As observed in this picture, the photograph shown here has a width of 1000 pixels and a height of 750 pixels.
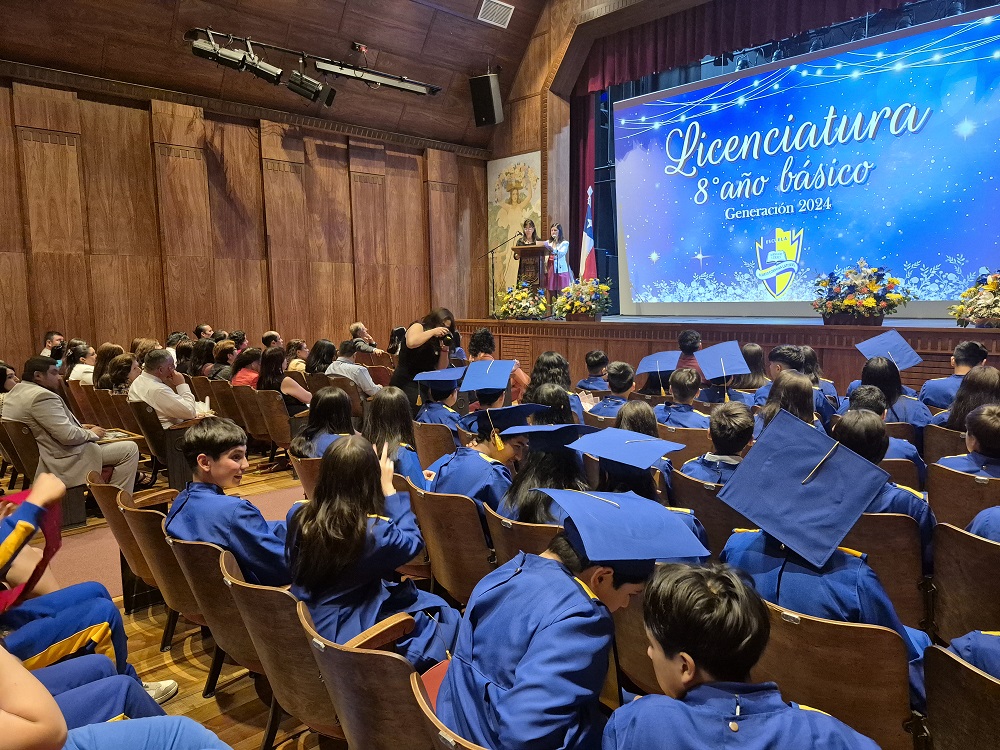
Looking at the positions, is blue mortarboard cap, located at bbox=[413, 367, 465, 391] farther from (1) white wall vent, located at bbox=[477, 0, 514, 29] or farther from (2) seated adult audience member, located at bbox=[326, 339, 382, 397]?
(1) white wall vent, located at bbox=[477, 0, 514, 29]

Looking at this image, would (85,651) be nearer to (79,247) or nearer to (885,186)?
(79,247)

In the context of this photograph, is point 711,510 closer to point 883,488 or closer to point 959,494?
point 883,488

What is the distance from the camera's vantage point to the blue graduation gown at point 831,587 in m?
1.53

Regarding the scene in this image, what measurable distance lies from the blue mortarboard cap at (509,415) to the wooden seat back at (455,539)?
41cm

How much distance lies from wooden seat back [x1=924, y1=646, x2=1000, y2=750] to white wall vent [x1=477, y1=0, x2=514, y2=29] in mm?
10431

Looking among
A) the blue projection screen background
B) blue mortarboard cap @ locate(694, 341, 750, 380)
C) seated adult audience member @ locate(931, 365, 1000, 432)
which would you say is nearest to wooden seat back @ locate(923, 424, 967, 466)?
seated adult audience member @ locate(931, 365, 1000, 432)

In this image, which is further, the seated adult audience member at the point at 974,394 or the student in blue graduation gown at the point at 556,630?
the seated adult audience member at the point at 974,394

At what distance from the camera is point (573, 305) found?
27.1ft

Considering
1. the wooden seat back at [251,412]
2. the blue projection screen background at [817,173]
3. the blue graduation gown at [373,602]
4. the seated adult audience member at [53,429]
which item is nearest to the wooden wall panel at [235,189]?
Answer: the wooden seat back at [251,412]

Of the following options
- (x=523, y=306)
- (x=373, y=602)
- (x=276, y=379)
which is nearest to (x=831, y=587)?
(x=373, y=602)

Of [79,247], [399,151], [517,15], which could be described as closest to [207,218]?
[79,247]

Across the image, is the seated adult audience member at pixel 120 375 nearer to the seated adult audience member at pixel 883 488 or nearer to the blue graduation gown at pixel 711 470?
the blue graduation gown at pixel 711 470

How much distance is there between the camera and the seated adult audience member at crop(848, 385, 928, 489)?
9.45 ft

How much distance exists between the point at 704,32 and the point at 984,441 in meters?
7.99
